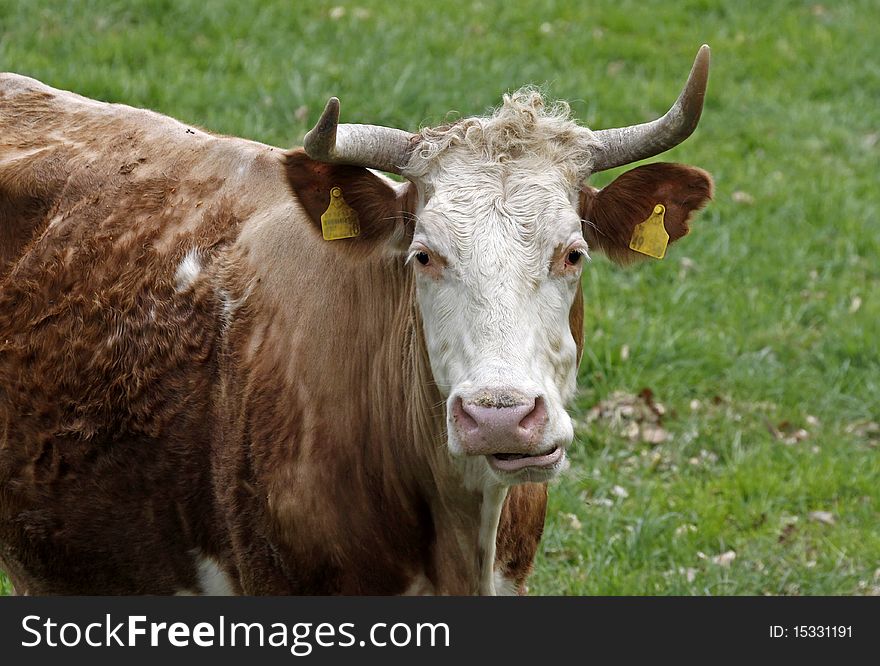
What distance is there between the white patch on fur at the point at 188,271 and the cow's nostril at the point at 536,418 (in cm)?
180

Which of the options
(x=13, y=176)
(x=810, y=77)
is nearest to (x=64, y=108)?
(x=13, y=176)

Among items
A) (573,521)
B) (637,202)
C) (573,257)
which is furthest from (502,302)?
(573,521)

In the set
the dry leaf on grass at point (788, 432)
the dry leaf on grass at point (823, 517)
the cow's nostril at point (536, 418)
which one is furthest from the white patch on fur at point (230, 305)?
the dry leaf on grass at point (788, 432)

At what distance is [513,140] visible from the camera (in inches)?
178

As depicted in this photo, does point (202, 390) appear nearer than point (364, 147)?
No

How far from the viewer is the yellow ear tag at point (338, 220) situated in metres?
4.70

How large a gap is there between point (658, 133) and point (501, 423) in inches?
51.3

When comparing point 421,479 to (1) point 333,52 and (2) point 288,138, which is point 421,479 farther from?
(1) point 333,52

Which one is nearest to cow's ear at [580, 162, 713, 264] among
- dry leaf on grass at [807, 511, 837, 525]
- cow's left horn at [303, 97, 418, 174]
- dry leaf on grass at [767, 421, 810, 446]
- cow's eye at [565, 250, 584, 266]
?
cow's eye at [565, 250, 584, 266]

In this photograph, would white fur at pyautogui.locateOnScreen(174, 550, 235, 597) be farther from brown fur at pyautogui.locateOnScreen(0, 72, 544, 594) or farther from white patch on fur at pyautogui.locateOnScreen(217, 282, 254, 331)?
white patch on fur at pyautogui.locateOnScreen(217, 282, 254, 331)

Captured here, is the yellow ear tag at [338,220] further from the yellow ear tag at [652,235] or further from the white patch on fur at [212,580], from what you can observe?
the white patch on fur at [212,580]

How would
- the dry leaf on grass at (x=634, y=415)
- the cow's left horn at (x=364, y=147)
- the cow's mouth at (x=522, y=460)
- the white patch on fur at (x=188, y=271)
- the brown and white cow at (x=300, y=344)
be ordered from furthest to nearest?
the dry leaf on grass at (x=634, y=415), the white patch on fur at (x=188, y=271), the cow's left horn at (x=364, y=147), the brown and white cow at (x=300, y=344), the cow's mouth at (x=522, y=460)

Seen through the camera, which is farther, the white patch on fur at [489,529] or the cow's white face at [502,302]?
the white patch on fur at [489,529]

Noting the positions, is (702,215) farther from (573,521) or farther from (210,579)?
(210,579)
